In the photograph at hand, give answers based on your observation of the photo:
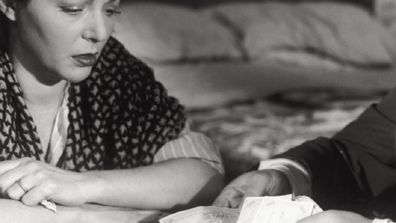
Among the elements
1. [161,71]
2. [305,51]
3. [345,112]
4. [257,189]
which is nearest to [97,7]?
[257,189]

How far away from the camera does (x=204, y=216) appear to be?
1.07 meters

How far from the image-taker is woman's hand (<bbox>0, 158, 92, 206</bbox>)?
111 cm

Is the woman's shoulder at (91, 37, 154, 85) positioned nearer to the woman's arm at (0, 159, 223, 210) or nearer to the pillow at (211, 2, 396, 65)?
the woman's arm at (0, 159, 223, 210)

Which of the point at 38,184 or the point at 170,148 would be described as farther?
the point at 170,148

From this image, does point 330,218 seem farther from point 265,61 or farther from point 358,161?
point 265,61

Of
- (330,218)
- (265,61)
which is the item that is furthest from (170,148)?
(265,61)

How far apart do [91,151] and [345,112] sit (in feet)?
4.81

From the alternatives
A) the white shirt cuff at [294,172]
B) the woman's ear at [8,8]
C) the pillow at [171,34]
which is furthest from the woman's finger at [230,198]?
the pillow at [171,34]

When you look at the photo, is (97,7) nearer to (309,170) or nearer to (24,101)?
(24,101)

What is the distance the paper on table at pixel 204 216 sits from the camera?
1.06 meters

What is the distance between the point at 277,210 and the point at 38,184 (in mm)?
374

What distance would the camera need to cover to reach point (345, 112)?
2688 mm

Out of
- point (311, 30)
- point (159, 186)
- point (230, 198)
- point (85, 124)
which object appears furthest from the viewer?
point (311, 30)

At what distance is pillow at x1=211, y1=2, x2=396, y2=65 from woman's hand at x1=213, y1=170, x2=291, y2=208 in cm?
244
